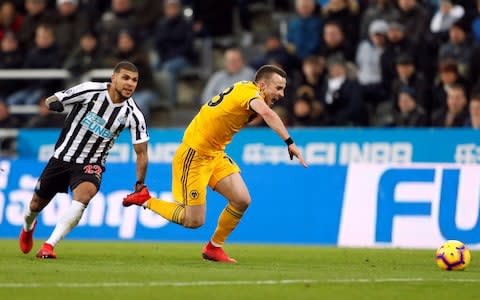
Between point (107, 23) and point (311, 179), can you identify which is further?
point (107, 23)

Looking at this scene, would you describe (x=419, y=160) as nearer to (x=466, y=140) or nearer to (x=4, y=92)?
(x=466, y=140)

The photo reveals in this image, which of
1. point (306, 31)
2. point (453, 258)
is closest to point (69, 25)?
point (306, 31)

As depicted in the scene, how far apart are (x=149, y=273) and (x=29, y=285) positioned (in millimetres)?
1459

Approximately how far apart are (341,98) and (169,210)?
6.94 m

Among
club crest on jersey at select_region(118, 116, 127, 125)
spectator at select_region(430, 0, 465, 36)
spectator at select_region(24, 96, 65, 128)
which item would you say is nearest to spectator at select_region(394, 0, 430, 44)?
spectator at select_region(430, 0, 465, 36)

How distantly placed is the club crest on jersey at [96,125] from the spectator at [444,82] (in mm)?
6744

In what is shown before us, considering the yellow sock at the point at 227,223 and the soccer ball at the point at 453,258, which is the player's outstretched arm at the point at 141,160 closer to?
the yellow sock at the point at 227,223

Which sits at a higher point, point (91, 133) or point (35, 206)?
point (91, 133)

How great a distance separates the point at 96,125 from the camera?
1265cm

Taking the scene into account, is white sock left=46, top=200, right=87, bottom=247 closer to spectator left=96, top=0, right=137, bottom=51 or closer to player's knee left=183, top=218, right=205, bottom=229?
player's knee left=183, top=218, right=205, bottom=229

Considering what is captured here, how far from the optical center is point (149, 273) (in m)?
10.3

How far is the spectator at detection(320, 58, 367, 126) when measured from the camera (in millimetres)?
18656

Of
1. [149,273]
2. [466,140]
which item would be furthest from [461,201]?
[149,273]

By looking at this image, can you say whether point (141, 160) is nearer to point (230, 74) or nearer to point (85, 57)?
point (230, 74)
